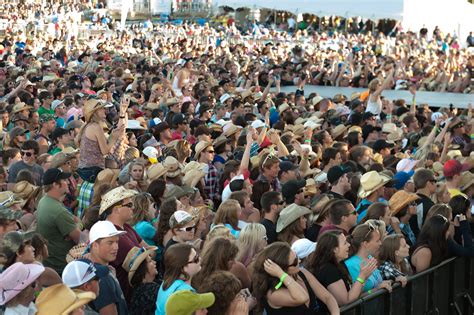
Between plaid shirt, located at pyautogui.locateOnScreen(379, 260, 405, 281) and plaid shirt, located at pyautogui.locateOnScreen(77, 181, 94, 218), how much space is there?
306cm

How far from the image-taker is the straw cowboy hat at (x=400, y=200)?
369 inches

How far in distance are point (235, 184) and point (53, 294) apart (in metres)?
4.17

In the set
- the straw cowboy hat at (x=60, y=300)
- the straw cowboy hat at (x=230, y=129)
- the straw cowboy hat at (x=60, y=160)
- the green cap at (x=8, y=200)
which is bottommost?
the straw cowboy hat at (x=230, y=129)

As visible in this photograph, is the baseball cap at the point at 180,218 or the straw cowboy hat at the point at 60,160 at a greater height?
the baseball cap at the point at 180,218

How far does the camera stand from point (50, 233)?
8195 millimetres

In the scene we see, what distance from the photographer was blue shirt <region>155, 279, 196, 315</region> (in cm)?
655

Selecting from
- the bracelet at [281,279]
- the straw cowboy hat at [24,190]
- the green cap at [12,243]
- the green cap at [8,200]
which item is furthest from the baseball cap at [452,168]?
the green cap at [12,243]

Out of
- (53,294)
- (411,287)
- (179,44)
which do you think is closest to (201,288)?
(53,294)

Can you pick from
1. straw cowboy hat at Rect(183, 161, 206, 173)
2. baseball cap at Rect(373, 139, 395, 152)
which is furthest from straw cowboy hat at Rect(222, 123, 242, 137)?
straw cowboy hat at Rect(183, 161, 206, 173)

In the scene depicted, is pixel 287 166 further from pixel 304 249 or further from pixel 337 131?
pixel 337 131

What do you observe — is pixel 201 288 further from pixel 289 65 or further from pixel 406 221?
pixel 289 65

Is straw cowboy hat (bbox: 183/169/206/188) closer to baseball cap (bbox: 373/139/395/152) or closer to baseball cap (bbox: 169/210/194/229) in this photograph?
baseball cap (bbox: 169/210/194/229)

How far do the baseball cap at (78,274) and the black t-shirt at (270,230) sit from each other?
223cm

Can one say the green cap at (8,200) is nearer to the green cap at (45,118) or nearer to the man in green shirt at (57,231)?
the man in green shirt at (57,231)
